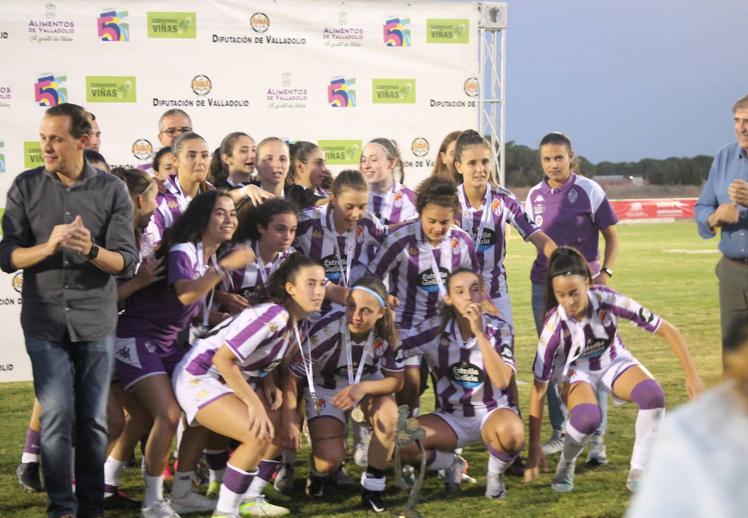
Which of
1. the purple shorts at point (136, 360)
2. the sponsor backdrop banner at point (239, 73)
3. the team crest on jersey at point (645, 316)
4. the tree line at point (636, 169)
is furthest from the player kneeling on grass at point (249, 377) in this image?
the tree line at point (636, 169)

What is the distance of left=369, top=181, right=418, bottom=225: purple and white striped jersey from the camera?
611cm

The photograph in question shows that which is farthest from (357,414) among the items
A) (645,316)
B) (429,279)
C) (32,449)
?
(32,449)

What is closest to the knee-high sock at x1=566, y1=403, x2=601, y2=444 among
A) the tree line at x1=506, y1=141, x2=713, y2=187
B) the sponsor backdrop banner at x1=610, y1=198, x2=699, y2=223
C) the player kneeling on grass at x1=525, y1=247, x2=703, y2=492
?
the player kneeling on grass at x1=525, y1=247, x2=703, y2=492

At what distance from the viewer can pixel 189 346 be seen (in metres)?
4.77

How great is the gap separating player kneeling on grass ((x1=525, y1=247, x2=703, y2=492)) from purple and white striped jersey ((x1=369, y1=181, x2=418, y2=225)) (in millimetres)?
1311

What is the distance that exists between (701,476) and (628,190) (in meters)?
45.9

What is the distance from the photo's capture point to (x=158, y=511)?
4352 mm

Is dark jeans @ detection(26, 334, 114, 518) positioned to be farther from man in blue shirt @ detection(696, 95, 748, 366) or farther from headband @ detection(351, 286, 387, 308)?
man in blue shirt @ detection(696, 95, 748, 366)

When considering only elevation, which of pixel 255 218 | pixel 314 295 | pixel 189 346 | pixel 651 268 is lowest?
pixel 651 268

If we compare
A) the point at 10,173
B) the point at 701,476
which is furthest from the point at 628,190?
the point at 701,476

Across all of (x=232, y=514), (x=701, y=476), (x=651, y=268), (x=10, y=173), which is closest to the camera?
(x=701, y=476)

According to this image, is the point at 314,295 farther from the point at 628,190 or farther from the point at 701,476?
the point at 628,190

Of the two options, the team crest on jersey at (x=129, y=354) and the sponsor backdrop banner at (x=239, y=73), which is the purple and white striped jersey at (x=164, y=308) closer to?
the team crest on jersey at (x=129, y=354)

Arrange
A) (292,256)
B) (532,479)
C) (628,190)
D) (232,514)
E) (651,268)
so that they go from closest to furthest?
(232,514) < (292,256) < (532,479) < (651,268) < (628,190)
